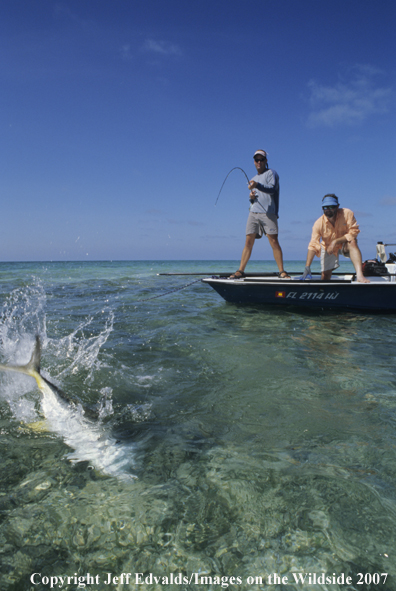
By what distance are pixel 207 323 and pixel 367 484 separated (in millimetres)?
4350

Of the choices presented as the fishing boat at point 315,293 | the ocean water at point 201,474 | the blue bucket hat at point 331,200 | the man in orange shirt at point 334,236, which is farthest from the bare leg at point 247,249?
the ocean water at point 201,474

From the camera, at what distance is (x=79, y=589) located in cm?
A: 134

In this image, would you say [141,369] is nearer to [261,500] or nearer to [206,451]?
[206,451]

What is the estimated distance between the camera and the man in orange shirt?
6668 millimetres

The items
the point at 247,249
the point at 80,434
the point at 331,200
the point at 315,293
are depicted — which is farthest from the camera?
the point at 247,249

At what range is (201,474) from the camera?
76.6 inches

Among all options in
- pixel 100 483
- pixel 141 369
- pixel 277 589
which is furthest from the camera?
pixel 141 369

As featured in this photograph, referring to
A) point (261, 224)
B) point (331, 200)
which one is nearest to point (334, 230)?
point (331, 200)

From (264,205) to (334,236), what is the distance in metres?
1.59

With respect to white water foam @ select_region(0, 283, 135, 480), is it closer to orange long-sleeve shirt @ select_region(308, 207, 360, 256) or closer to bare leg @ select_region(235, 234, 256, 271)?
bare leg @ select_region(235, 234, 256, 271)

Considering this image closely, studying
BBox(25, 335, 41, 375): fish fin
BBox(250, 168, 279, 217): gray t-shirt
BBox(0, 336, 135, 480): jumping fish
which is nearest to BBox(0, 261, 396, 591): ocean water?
BBox(0, 336, 135, 480): jumping fish

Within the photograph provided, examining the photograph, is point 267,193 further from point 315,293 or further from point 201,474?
point 201,474

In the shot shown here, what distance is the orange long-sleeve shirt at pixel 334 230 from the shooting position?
669 cm

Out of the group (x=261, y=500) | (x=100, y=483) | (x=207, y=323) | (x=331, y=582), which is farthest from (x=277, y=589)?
(x=207, y=323)
